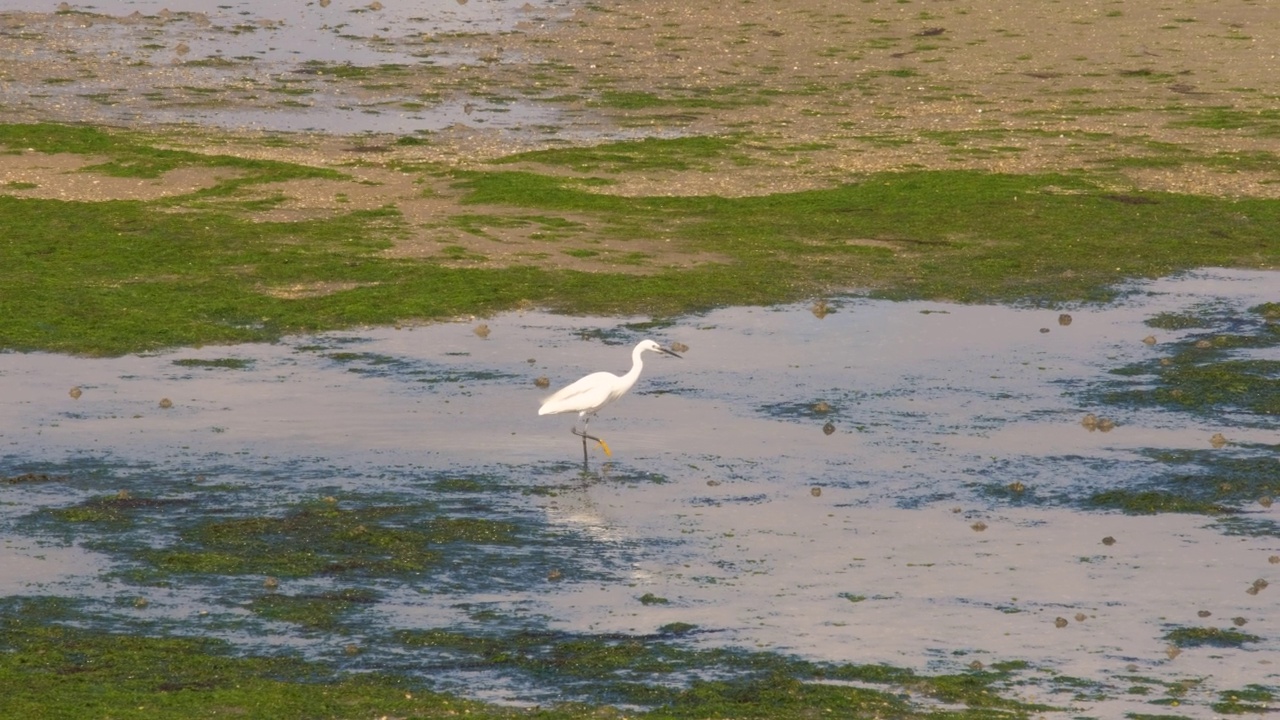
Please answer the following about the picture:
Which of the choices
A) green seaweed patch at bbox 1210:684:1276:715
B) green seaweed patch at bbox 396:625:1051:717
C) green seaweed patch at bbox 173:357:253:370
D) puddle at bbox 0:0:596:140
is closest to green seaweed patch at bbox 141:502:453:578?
green seaweed patch at bbox 396:625:1051:717

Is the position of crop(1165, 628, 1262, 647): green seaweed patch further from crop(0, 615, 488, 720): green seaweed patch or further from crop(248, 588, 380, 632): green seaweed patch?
crop(248, 588, 380, 632): green seaweed patch

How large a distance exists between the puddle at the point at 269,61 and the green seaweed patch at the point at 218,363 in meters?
12.8

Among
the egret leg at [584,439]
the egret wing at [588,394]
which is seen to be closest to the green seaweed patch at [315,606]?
the egret leg at [584,439]

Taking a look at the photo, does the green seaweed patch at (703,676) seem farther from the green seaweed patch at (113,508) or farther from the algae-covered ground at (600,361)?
the green seaweed patch at (113,508)

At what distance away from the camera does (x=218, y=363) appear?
20844 millimetres

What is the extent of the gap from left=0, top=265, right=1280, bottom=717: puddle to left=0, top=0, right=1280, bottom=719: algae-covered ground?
6 centimetres

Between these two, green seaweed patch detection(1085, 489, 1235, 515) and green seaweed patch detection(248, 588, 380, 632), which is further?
green seaweed patch detection(1085, 489, 1235, 515)

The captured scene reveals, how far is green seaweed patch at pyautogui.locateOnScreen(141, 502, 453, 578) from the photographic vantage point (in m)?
15.0

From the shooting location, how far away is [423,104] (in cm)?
3622

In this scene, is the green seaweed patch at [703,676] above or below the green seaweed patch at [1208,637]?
above

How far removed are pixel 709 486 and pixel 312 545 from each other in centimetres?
374

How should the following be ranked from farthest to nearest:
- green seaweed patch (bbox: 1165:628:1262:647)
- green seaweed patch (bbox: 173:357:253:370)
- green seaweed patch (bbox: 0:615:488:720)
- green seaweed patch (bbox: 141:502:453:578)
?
green seaweed patch (bbox: 173:357:253:370)
green seaweed patch (bbox: 141:502:453:578)
green seaweed patch (bbox: 1165:628:1262:647)
green seaweed patch (bbox: 0:615:488:720)

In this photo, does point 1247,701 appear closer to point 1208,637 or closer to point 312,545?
point 1208,637

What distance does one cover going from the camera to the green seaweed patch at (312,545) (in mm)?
14953
